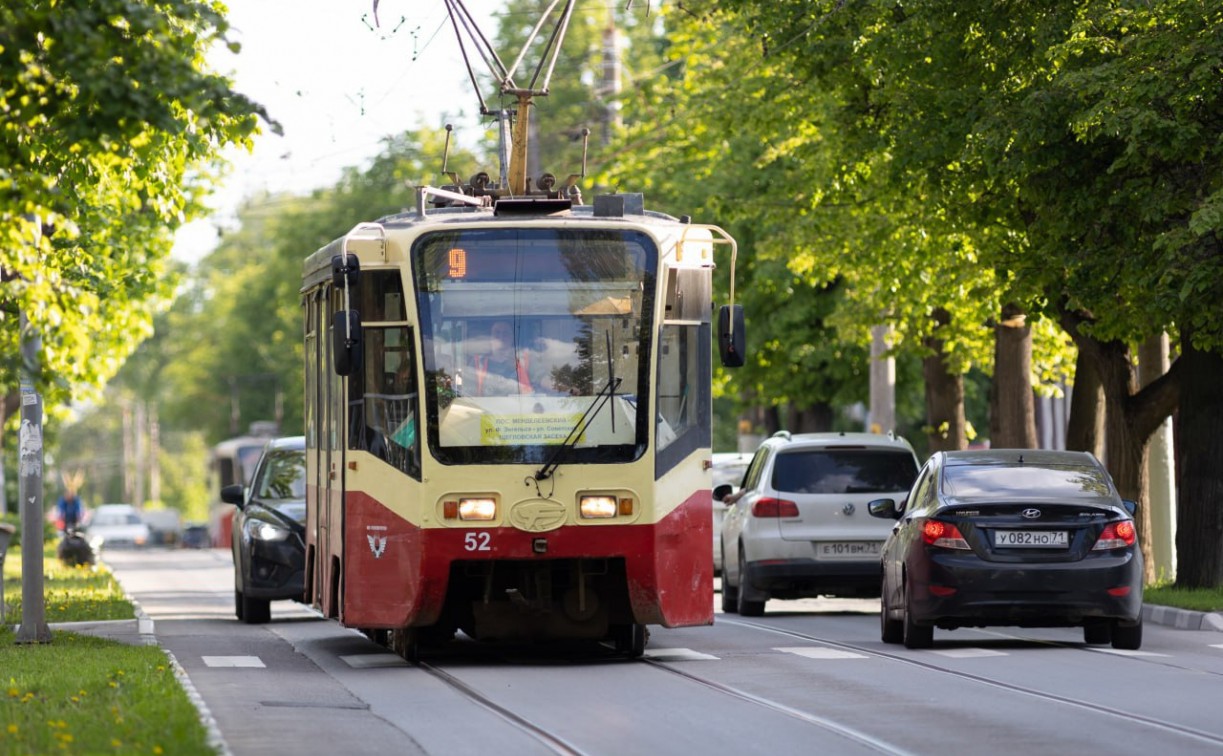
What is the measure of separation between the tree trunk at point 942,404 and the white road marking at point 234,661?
1821 centimetres

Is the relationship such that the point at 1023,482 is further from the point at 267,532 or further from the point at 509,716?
the point at 267,532

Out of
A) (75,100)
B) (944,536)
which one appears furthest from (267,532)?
(75,100)

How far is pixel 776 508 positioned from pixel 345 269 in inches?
318

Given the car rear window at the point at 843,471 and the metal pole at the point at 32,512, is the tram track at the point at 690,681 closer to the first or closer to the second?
the metal pole at the point at 32,512

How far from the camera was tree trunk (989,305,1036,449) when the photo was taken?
99.6 ft

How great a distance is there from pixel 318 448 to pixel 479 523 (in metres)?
2.93

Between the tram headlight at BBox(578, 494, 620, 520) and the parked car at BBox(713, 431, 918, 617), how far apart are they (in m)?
7.17

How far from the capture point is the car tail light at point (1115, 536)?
17031 millimetres

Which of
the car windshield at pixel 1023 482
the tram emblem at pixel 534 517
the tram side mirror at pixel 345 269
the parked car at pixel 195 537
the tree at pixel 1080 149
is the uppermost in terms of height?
the tree at pixel 1080 149

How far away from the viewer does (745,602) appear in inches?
915

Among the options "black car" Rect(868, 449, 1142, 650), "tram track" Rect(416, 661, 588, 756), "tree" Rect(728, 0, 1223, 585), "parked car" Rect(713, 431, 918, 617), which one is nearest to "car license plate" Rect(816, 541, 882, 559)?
"parked car" Rect(713, 431, 918, 617)

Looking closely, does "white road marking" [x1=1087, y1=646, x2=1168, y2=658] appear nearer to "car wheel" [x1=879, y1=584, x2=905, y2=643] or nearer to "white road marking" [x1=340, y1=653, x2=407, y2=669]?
"car wheel" [x1=879, y1=584, x2=905, y2=643]

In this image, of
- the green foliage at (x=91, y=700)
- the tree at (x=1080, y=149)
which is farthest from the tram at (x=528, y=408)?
the tree at (x=1080, y=149)

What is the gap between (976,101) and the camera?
23297mm
